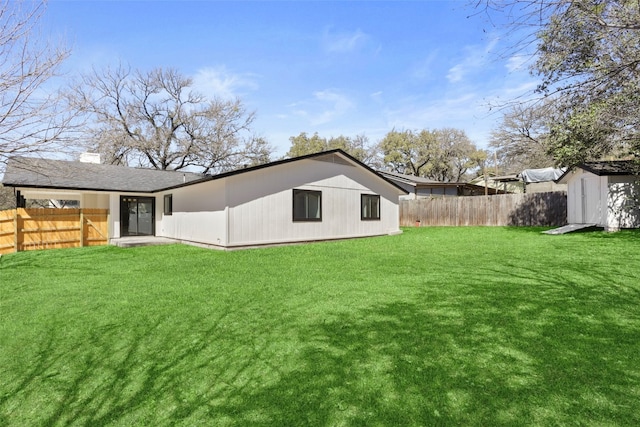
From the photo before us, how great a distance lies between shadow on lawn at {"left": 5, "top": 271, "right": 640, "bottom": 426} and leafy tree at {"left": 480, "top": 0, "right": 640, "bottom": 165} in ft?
9.82

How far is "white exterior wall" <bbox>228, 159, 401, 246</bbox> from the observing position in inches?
452

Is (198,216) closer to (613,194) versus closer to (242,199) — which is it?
(242,199)

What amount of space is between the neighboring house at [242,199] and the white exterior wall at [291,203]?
0.03 meters

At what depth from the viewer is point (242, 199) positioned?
11.5 metres

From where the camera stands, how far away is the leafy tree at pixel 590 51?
11.8 ft

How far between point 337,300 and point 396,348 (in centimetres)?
181

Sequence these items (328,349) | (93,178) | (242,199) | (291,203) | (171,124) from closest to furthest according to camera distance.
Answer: (328,349)
(242,199)
(291,203)
(93,178)
(171,124)

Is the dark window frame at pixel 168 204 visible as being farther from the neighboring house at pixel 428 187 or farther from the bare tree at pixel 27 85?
the neighboring house at pixel 428 187

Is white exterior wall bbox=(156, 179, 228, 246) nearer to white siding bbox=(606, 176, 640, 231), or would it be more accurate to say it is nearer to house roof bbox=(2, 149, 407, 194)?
house roof bbox=(2, 149, 407, 194)

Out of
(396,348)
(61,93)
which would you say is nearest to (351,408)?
(396,348)

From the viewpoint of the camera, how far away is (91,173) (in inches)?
601

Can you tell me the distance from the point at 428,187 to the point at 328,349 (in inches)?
1121

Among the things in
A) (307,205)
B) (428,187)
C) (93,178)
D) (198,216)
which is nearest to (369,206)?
(307,205)

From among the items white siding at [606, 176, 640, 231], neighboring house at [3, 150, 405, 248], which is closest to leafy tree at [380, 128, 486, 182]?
neighboring house at [3, 150, 405, 248]
